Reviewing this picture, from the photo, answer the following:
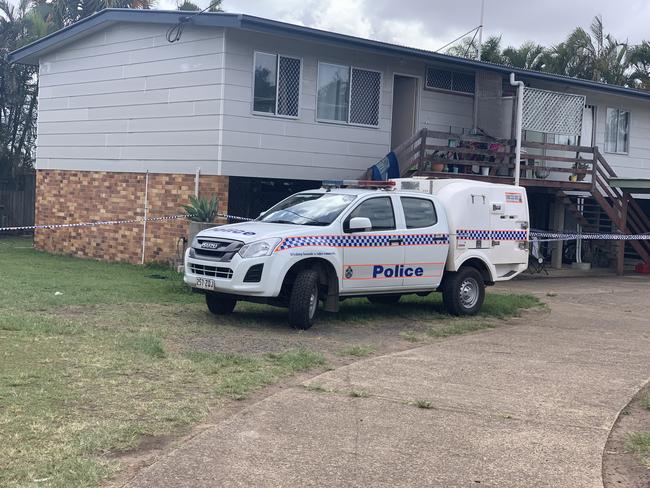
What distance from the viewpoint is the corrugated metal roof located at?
16.1 m

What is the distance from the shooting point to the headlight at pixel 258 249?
33.8ft

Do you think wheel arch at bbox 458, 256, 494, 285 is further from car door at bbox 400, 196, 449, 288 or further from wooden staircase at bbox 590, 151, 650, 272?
wooden staircase at bbox 590, 151, 650, 272

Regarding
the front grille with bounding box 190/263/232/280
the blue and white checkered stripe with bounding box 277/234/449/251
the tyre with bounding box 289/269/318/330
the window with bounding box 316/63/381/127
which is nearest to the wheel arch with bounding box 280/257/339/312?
the tyre with bounding box 289/269/318/330

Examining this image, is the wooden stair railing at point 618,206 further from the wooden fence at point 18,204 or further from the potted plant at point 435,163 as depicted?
the wooden fence at point 18,204

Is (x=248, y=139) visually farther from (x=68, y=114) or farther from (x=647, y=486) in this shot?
(x=647, y=486)

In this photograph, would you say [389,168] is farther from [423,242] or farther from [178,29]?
[423,242]

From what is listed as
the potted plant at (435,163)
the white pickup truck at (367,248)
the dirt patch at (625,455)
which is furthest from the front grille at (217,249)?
the potted plant at (435,163)

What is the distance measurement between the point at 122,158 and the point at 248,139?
3.57 meters

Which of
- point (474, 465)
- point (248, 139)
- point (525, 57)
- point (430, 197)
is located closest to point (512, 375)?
point (474, 465)

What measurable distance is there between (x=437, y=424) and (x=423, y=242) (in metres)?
5.45

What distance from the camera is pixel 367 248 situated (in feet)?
36.9

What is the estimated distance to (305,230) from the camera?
35.2 feet

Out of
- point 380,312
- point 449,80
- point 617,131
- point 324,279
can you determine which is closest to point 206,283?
point 324,279

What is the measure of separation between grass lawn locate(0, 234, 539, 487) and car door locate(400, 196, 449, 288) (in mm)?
659
